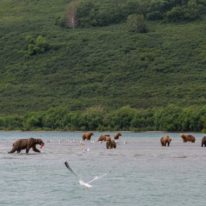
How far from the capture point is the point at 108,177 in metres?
43.3

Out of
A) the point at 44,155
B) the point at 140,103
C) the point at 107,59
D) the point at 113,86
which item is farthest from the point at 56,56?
the point at 44,155

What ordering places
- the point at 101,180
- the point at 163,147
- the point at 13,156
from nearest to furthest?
1. the point at 101,180
2. the point at 13,156
3. the point at 163,147

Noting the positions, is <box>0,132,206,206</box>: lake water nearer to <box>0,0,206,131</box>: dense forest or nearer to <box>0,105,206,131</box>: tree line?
<box>0,105,206,131</box>: tree line

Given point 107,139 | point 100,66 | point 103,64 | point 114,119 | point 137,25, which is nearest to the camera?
point 107,139

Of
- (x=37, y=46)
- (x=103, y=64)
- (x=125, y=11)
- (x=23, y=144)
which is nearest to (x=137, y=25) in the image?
(x=125, y=11)

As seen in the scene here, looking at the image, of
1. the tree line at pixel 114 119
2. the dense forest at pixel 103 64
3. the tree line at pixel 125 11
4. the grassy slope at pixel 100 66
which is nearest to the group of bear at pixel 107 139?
the tree line at pixel 114 119

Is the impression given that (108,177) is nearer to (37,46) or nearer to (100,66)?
(100,66)

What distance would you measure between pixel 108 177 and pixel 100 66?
86112 millimetres

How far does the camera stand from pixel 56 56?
134875 mm

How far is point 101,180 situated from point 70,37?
102 meters

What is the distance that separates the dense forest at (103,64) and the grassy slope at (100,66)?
0.38ft

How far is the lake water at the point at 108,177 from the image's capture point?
36.1 metres

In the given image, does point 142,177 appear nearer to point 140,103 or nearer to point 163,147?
point 163,147

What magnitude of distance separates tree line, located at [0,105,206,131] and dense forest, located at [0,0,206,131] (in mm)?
94
